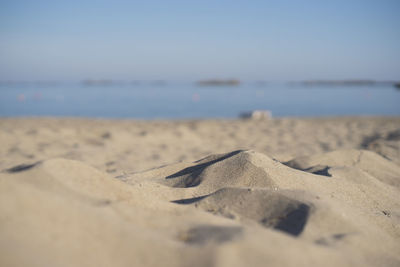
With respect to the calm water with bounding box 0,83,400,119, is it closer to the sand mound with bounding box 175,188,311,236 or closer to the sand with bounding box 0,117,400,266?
the sand with bounding box 0,117,400,266

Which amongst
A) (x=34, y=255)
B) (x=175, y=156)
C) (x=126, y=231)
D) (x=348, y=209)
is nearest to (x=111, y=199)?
(x=126, y=231)

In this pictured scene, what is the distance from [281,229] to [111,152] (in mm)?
3558

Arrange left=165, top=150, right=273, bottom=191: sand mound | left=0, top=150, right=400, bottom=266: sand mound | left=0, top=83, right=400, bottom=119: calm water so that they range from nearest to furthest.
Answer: left=0, top=150, right=400, bottom=266: sand mound, left=165, top=150, right=273, bottom=191: sand mound, left=0, top=83, right=400, bottom=119: calm water

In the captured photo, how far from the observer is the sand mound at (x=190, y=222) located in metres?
1.10

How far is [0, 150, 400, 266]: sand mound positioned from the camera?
1099mm

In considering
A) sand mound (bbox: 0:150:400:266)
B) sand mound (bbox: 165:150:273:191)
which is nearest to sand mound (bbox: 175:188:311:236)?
sand mound (bbox: 0:150:400:266)

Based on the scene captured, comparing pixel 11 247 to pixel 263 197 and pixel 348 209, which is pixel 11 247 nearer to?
pixel 263 197

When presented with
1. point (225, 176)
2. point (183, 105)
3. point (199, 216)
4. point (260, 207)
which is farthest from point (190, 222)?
point (183, 105)

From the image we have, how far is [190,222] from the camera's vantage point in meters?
1.43

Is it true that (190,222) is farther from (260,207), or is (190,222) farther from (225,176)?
(225,176)

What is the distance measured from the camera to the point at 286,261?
1.11 meters

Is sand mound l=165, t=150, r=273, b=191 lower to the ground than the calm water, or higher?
higher

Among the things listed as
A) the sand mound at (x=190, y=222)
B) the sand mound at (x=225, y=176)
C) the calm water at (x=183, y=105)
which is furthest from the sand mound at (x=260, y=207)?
the calm water at (x=183, y=105)

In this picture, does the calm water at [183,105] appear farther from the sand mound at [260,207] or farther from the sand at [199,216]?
the sand mound at [260,207]
